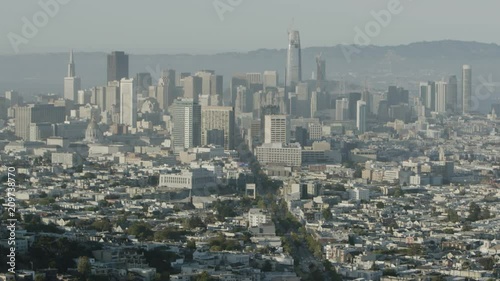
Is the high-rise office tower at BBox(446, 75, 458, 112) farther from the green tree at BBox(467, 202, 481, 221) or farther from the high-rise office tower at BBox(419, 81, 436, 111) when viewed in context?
the green tree at BBox(467, 202, 481, 221)

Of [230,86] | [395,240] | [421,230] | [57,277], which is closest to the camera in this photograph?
[57,277]

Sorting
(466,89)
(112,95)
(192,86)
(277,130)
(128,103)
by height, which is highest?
(466,89)

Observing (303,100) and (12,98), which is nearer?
(12,98)

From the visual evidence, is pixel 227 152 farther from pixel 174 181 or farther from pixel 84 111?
pixel 84 111

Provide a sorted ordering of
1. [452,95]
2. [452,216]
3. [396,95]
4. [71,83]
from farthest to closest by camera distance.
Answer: [452,95] < [396,95] < [71,83] < [452,216]

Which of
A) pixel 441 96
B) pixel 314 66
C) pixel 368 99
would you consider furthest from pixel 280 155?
pixel 314 66

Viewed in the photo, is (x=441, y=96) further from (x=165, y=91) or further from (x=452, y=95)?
(x=165, y=91)

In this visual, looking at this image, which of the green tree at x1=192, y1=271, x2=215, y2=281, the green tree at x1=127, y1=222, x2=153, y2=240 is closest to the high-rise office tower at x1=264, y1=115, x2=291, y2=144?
the green tree at x1=127, y1=222, x2=153, y2=240

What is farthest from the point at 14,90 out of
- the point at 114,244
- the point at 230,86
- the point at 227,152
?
the point at 114,244
